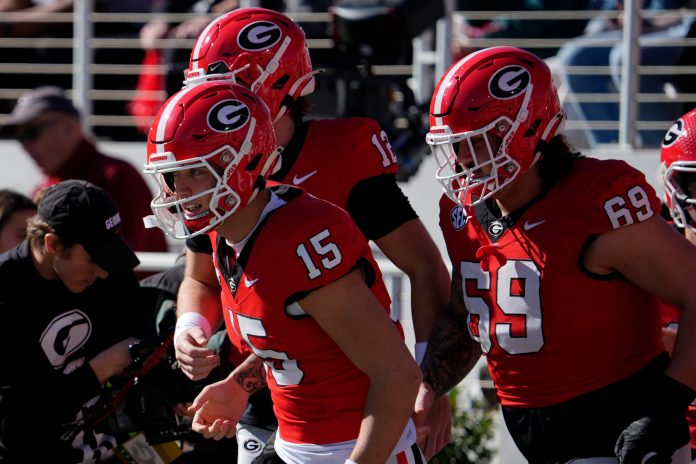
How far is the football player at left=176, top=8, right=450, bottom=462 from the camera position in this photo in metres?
3.66

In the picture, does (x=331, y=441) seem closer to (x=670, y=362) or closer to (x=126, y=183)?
(x=670, y=362)

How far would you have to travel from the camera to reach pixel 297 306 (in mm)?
2908

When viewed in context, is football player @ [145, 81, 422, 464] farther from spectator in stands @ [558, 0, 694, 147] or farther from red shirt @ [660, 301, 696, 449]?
spectator in stands @ [558, 0, 694, 147]

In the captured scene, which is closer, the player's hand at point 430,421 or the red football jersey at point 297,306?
the red football jersey at point 297,306

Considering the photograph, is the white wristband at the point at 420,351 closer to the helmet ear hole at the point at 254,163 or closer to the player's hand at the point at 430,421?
the player's hand at the point at 430,421

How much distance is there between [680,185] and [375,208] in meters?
0.96

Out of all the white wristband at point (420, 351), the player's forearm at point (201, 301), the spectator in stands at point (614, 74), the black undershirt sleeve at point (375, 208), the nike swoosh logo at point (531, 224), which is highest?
the nike swoosh logo at point (531, 224)

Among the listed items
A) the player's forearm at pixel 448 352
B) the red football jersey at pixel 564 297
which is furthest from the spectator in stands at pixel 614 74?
the red football jersey at pixel 564 297

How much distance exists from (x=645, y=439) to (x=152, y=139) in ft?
4.80

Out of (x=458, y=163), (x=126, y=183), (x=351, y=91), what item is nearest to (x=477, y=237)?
(x=458, y=163)

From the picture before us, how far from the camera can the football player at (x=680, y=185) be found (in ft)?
12.0

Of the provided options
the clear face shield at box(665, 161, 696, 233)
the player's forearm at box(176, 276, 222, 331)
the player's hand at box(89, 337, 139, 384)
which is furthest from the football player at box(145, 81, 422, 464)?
the clear face shield at box(665, 161, 696, 233)

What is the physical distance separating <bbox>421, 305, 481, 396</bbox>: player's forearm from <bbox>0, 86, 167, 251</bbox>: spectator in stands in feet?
8.63

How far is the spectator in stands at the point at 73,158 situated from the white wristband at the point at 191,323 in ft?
7.85
